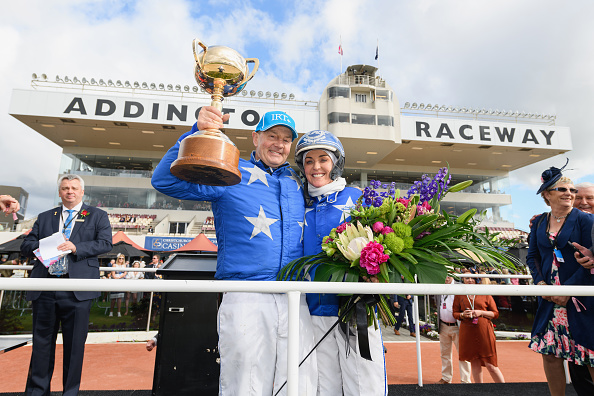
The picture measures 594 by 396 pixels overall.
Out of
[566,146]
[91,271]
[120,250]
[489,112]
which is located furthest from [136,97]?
[566,146]

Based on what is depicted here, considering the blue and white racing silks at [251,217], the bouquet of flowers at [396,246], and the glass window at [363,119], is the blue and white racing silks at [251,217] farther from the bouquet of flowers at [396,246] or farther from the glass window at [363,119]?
the glass window at [363,119]

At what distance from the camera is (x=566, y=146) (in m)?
25.8

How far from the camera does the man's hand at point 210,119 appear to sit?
1554 mm

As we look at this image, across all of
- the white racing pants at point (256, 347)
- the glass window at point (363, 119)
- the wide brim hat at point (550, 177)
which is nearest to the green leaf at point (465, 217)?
the white racing pants at point (256, 347)

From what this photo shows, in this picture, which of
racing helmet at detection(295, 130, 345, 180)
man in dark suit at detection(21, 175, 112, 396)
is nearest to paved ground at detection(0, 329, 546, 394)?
man in dark suit at detection(21, 175, 112, 396)

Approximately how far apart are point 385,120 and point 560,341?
2328 cm

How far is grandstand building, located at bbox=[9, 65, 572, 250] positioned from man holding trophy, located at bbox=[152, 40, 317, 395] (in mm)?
19132

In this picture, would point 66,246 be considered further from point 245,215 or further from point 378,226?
point 378,226

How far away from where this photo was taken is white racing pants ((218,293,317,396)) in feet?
4.73

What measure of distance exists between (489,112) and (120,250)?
2937cm

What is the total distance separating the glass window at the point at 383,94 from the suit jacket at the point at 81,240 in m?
24.7

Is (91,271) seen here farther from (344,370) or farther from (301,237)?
(344,370)

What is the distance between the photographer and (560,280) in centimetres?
233

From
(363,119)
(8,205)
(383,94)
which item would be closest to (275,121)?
(8,205)
